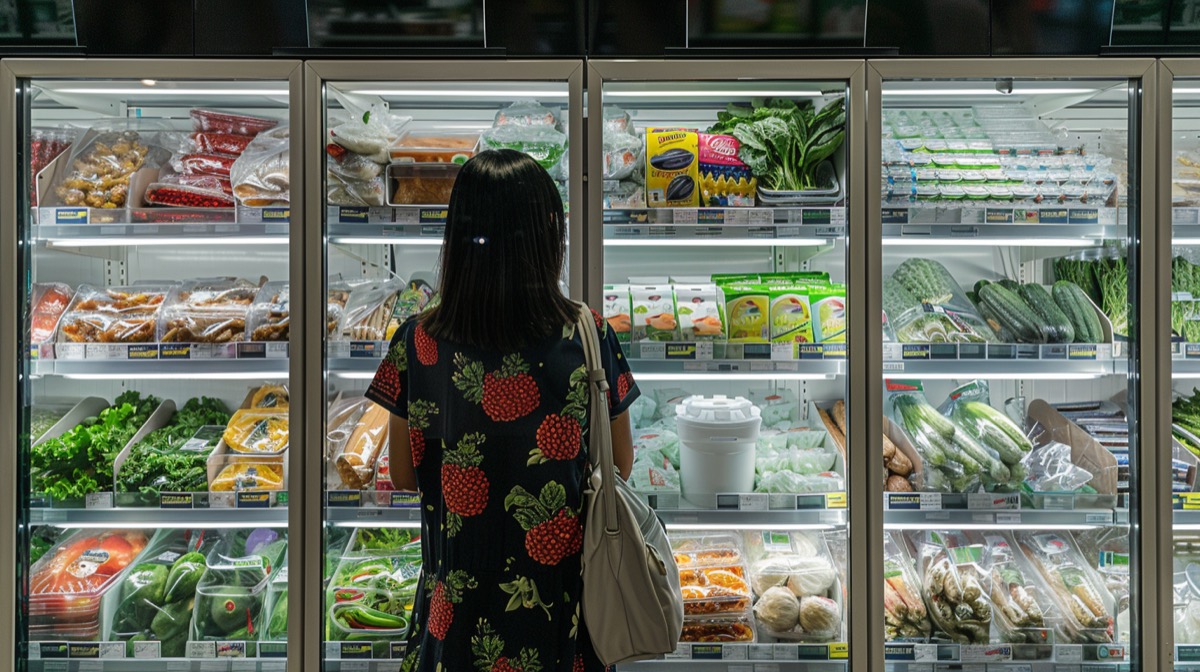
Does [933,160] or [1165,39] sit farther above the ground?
[1165,39]

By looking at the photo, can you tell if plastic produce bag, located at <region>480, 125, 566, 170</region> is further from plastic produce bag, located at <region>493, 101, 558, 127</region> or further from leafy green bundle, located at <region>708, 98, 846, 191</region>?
leafy green bundle, located at <region>708, 98, 846, 191</region>

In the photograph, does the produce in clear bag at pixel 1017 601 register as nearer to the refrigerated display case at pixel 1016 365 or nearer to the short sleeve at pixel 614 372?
the refrigerated display case at pixel 1016 365

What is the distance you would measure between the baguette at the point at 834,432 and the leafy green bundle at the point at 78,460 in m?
2.13

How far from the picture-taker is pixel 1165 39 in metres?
2.17

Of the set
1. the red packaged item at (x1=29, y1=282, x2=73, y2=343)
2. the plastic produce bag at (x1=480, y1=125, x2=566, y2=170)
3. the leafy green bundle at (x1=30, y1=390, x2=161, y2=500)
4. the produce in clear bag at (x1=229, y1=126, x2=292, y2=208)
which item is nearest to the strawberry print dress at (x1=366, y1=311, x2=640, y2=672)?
the plastic produce bag at (x1=480, y1=125, x2=566, y2=170)

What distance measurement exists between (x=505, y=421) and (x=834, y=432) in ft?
4.36

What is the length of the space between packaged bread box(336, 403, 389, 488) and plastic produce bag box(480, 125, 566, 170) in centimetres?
88

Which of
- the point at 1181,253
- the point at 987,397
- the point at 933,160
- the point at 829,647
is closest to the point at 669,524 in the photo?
the point at 829,647

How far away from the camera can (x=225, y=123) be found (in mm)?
2428

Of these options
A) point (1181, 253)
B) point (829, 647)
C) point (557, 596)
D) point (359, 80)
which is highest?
point (359, 80)

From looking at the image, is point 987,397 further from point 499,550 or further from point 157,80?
point 157,80

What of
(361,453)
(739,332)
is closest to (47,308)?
(361,453)

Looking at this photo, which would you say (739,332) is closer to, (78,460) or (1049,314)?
(1049,314)

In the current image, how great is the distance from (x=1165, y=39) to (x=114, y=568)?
10.9ft
